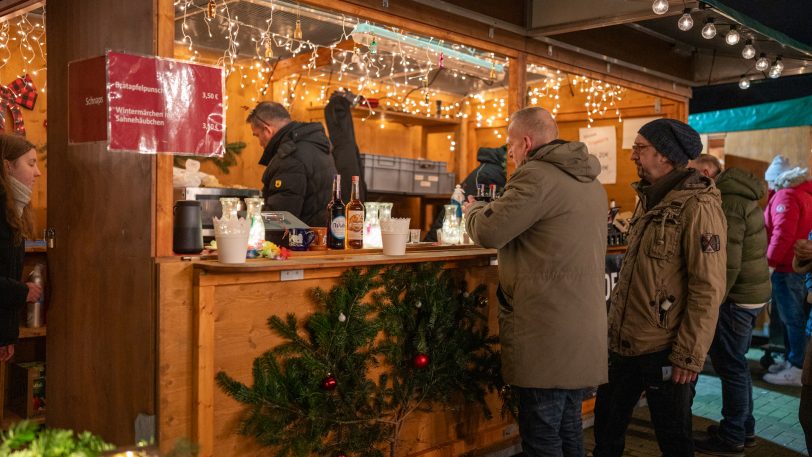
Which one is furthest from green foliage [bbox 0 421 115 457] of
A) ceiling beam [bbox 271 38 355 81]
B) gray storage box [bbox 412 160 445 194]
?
gray storage box [bbox 412 160 445 194]

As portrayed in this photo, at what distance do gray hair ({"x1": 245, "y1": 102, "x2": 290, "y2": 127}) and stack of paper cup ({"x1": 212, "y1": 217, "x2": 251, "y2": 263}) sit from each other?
1548 millimetres

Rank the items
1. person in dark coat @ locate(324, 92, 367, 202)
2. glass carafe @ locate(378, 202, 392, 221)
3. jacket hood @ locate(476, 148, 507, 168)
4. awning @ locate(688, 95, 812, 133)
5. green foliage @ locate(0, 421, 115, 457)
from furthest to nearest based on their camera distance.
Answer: awning @ locate(688, 95, 812, 133) → jacket hood @ locate(476, 148, 507, 168) → person in dark coat @ locate(324, 92, 367, 202) → glass carafe @ locate(378, 202, 392, 221) → green foliage @ locate(0, 421, 115, 457)

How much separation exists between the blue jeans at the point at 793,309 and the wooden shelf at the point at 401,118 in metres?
3.81

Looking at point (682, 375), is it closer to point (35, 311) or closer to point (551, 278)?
point (551, 278)

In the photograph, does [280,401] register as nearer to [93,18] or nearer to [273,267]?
[273,267]

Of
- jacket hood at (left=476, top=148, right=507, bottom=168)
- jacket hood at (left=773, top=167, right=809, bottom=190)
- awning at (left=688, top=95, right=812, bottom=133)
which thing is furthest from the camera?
awning at (left=688, top=95, right=812, bottom=133)

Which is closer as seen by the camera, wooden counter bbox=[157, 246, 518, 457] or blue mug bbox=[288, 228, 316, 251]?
wooden counter bbox=[157, 246, 518, 457]

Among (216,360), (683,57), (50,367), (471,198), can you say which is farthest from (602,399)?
(683,57)

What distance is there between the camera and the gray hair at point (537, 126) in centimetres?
→ 313

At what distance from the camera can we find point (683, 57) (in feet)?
22.2

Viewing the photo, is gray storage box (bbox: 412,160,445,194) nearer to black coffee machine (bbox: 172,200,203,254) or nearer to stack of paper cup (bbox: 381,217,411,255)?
stack of paper cup (bbox: 381,217,411,255)

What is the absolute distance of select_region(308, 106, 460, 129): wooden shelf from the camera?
291 inches

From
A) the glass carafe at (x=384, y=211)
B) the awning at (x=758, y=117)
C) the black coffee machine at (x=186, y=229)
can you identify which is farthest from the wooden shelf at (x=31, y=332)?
the awning at (x=758, y=117)

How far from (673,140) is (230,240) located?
2.04m
